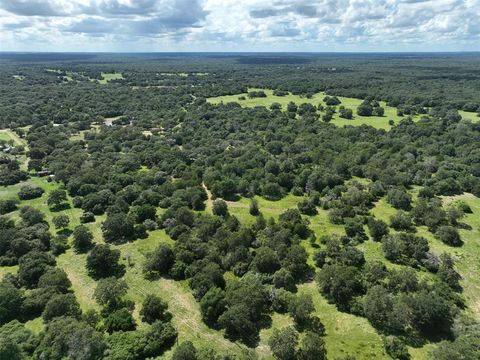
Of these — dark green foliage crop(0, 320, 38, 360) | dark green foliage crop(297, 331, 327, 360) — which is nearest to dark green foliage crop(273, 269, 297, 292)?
dark green foliage crop(297, 331, 327, 360)

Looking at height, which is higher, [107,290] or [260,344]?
[107,290]

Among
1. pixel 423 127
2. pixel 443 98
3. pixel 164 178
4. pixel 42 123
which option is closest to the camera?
pixel 164 178

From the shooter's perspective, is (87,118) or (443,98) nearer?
(87,118)

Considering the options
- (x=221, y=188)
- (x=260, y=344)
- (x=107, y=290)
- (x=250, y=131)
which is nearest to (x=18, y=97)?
(x=250, y=131)

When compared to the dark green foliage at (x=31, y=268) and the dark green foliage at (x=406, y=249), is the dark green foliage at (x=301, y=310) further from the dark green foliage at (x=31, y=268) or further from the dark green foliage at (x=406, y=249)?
the dark green foliage at (x=31, y=268)

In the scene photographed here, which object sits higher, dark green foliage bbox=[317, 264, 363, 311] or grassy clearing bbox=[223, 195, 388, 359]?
dark green foliage bbox=[317, 264, 363, 311]

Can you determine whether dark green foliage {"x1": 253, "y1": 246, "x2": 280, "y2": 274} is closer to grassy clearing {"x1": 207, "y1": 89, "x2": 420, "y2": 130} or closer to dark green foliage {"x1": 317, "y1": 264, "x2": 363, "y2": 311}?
dark green foliage {"x1": 317, "y1": 264, "x2": 363, "y2": 311}

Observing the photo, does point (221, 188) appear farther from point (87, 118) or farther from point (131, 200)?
point (87, 118)
